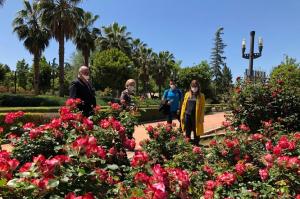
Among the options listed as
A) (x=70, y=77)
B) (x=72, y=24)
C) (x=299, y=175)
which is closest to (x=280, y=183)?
(x=299, y=175)

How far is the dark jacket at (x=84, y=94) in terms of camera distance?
237 inches

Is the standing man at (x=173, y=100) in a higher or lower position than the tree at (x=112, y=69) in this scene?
lower

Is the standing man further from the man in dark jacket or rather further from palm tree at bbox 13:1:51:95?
palm tree at bbox 13:1:51:95

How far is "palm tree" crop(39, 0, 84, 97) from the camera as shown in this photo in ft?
97.1

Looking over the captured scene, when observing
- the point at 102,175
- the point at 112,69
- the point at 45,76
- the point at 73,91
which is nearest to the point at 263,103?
the point at 73,91

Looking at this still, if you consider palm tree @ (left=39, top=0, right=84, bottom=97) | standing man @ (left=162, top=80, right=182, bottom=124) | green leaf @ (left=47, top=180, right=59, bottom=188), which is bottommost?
green leaf @ (left=47, top=180, right=59, bottom=188)

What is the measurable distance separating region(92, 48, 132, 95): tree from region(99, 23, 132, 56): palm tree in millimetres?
7665

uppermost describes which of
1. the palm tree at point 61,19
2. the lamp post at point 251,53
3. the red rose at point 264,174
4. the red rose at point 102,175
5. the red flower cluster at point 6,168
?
the palm tree at point 61,19

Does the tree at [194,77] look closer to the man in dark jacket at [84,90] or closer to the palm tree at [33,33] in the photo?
the palm tree at [33,33]

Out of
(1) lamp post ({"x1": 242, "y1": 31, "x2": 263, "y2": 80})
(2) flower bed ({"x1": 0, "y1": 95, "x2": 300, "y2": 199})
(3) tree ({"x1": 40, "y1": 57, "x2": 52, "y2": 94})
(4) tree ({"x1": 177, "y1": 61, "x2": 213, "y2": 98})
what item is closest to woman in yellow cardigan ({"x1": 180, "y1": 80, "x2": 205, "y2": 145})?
(2) flower bed ({"x1": 0, "y1": 95, "x2": 300, "y2": 199})

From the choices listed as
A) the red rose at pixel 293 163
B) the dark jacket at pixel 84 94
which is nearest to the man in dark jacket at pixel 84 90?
the dark jacket at pixel 84 94

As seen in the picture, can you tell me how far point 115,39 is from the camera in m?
47.1

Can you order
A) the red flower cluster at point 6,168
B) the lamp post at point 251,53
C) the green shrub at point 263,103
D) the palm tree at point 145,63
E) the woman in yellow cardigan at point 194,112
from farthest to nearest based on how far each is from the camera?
the palm tree at point 145,63 → the lamp post at point 251,53 → the green shrub at point 263,103 → the woman in yellow cardigan at point 194,112 → the red flower cluster at point 6,168

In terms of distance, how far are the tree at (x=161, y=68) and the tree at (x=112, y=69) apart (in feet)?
78.5
